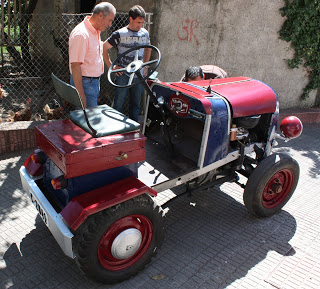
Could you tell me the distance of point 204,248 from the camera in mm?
3441

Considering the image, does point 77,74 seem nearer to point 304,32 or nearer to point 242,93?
point 242,93

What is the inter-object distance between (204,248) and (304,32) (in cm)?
640

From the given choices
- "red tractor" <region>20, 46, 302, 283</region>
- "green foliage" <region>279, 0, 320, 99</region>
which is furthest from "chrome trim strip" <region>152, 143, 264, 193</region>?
"green foliage" <region>279, 0, 320, 99</region>

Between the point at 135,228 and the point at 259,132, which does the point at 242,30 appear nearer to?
the point at 259,132

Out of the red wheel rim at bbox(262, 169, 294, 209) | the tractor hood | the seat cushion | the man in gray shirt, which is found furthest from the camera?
Result: the man in gray shirt

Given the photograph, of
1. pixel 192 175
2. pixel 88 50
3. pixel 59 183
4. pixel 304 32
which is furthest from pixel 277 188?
pixel 304 32

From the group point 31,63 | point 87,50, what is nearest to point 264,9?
point 87,50

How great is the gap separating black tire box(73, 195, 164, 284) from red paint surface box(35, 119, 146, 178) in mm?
361

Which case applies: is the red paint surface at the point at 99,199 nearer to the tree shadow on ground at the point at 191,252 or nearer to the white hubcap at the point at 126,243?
the white hubcap at the point at 126,243

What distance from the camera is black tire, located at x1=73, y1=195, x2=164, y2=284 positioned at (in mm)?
2609

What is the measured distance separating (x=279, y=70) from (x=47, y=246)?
6796mm

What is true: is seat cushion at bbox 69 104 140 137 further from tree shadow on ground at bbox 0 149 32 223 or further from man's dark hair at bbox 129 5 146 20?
man's dark hair at bbox 129 5 146 20

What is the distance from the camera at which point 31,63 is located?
388 inches

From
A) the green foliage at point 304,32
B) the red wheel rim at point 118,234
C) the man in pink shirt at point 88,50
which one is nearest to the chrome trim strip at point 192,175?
the red wheel rim at point 118,234
